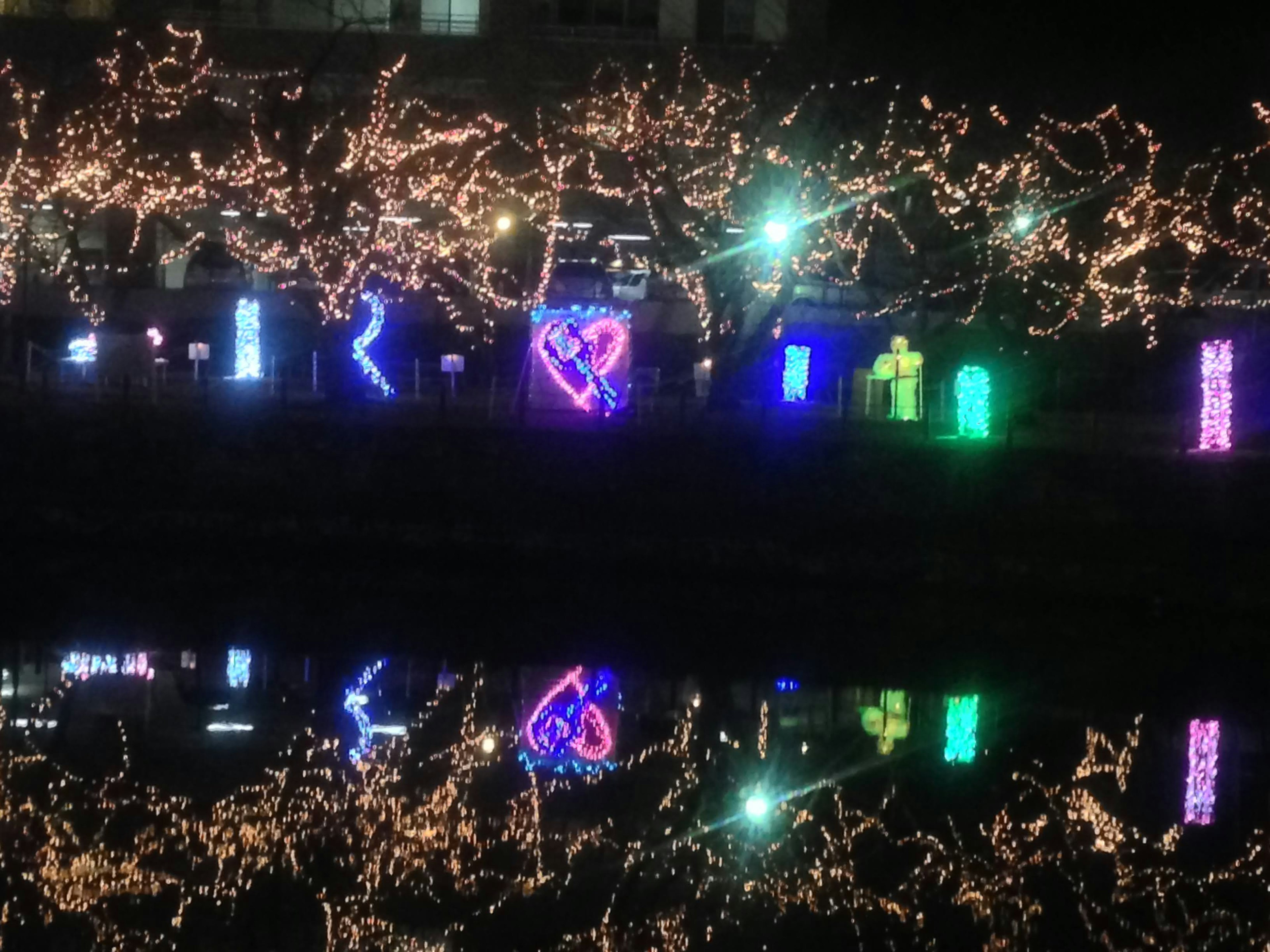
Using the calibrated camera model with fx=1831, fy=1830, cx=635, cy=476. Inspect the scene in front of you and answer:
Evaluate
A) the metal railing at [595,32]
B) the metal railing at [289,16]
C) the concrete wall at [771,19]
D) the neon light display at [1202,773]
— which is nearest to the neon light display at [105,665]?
the neon light display at [1202,773]

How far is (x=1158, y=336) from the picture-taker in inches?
1264

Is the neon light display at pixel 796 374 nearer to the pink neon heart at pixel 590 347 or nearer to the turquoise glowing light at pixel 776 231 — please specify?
the turquoise glowing light at pixel 776 231

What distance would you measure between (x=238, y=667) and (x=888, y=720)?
570cm

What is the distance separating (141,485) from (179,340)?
1070 cm

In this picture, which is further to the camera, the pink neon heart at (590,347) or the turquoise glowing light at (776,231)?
the turquoise glowing light at (776,231)

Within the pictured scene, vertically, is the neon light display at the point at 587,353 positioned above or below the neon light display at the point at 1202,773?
above

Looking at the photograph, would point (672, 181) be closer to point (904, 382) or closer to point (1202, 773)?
point (904, 382)

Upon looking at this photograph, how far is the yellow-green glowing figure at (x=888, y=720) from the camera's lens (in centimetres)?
1358

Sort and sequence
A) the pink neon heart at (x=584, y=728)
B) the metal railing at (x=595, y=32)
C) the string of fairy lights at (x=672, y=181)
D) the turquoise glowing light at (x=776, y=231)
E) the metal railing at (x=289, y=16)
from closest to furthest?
1. the pink neon heart at (x=584, y=728)
2. the string of fairy lights at (x=672, y=181)
3. the turquoise glowing light at (x=776, y=231)
4. the metal railing at (x=289, y=16)
5. the metal railing at (x=595, y=32)

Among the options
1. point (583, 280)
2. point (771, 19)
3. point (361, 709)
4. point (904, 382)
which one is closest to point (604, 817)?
point (361, 709)

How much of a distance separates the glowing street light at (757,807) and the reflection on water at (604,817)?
0.05 m

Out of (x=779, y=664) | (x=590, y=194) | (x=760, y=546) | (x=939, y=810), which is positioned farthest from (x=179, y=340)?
(x=939, y=810)

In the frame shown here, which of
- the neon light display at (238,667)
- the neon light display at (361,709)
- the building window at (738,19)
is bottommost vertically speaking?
the neon light display at (361,709)

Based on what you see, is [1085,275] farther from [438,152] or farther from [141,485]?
[141,485]
